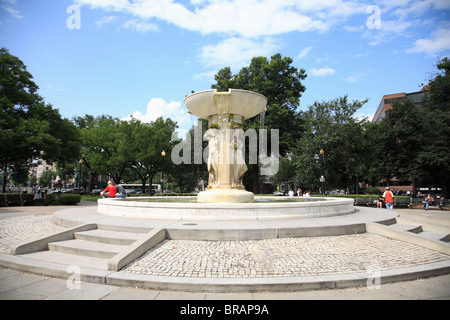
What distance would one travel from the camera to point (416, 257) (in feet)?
19.5

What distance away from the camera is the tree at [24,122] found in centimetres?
2283

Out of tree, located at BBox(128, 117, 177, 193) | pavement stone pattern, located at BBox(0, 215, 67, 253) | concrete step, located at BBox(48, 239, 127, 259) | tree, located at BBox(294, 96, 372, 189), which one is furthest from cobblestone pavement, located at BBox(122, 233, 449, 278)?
tree, located at BBox(128, 117, 177, 193)

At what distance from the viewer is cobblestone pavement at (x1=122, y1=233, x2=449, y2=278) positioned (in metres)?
5.02

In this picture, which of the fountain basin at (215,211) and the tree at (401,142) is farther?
the tree at (401,142)

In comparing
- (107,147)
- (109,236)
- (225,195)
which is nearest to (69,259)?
(109,236)

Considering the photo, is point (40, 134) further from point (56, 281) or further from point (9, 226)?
point (56, 281)

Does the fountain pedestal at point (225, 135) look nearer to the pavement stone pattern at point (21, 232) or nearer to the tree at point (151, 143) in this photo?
the pavement stone pattern at point (21, 232)

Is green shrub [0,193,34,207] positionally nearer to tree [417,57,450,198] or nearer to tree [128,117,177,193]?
tree [128,117,177,193]

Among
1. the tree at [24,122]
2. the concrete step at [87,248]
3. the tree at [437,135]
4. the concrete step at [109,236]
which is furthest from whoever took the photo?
the tree at [437,135]

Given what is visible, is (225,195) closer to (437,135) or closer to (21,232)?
(21,232)

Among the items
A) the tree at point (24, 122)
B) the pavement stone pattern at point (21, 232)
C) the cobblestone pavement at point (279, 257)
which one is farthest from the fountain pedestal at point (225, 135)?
the tree at point (24, 122)

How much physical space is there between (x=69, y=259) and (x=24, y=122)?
75.6ft

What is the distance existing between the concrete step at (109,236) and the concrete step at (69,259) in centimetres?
70
